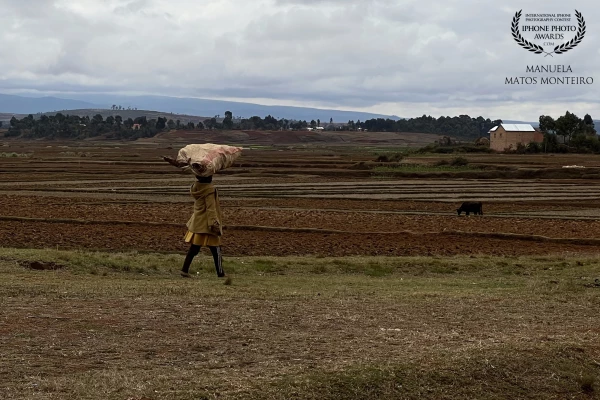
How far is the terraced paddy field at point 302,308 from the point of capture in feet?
24.2

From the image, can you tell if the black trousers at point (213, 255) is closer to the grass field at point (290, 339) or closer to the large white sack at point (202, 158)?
the grass field at point (290, 339)

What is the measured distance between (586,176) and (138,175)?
28.9m

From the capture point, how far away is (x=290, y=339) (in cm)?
867

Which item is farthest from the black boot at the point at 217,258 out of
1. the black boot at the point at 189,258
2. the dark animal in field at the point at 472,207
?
the dark animal in field at the point at 472,207

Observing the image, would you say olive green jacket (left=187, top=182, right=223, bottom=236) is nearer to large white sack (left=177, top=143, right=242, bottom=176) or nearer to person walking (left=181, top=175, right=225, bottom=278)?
person walking (left=181, top=175, right=225, bottom=278)

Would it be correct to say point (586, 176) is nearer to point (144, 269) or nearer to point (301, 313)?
point (144, 269)

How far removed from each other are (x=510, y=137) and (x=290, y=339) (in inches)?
3639

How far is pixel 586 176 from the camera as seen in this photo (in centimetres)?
5450

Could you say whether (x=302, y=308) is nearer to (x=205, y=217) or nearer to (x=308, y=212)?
(x=205, y=217)

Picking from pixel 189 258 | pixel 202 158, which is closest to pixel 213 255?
pixel 189 258

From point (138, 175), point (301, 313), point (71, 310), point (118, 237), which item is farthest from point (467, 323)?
point (138, 175)

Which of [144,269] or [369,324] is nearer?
[369,324]

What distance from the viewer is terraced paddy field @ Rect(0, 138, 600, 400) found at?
7371 millimetres

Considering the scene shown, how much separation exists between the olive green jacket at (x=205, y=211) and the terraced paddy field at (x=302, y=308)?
2.85 feet
